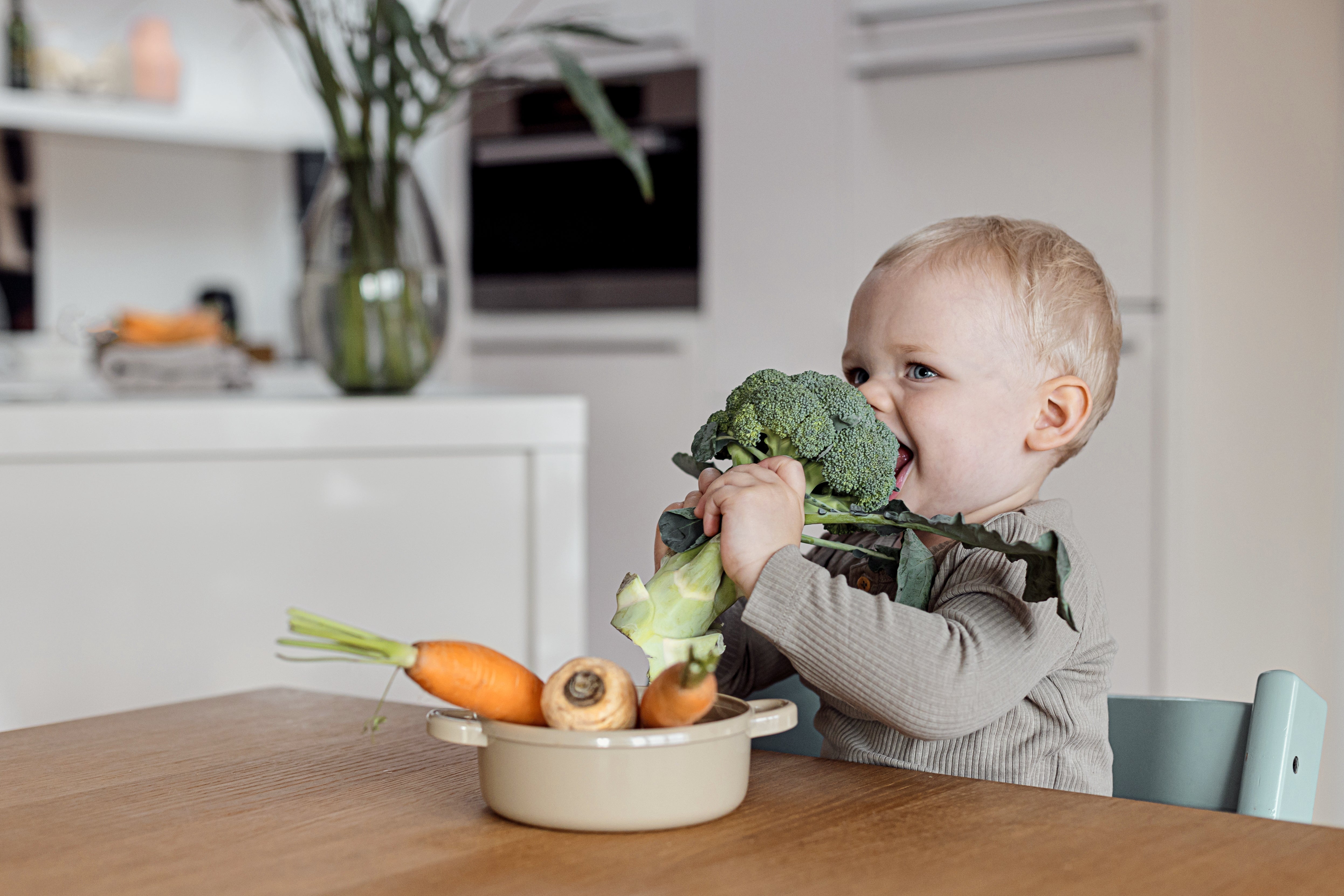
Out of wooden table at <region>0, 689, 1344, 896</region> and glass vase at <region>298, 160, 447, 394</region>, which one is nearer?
wooden table at <region>0, 689, 1344, 896</region>

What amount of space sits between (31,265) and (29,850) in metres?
3.80


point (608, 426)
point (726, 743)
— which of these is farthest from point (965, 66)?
point (726, 743)

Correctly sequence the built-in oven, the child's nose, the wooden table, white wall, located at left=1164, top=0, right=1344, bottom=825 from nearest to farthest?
the wooden table → the child's nose → white wall, located at left=1164, top=0, right=1344, bottom=825 → the built-in oven

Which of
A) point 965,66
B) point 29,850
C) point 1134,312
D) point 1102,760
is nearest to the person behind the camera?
point 29,850

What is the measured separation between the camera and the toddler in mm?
760

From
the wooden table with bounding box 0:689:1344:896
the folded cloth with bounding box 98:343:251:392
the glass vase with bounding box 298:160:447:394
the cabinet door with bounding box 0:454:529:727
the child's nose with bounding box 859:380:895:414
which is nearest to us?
the wooden table with bounding box 0:689:1344:896

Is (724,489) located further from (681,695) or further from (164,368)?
(164,368)

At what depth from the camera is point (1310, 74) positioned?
246 cm

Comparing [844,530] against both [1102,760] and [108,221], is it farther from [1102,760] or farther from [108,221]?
[108,221]

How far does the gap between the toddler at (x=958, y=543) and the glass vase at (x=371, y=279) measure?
983 mm

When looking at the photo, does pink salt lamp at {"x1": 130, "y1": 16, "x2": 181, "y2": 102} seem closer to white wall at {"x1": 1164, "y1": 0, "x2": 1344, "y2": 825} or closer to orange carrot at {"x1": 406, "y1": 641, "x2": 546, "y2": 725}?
white wall at {"x1": 1164, "y1": 0, "x2": 1344, "y2": 825}

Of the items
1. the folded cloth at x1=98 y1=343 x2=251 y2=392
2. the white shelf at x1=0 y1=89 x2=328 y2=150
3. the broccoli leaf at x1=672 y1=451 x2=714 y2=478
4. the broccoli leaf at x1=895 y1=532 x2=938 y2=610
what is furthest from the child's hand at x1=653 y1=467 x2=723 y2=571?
the white shelf at x1=0 y1=89 x2=328 y2=150

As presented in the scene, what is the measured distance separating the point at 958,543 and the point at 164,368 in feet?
4.75

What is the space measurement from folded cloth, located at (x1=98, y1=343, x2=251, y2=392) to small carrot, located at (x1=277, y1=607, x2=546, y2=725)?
58.2 inches
